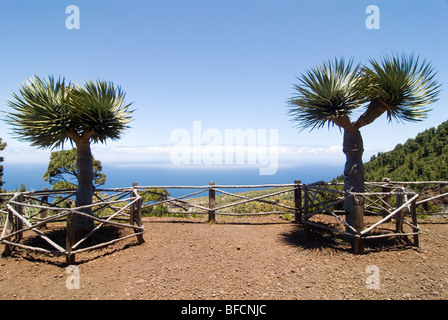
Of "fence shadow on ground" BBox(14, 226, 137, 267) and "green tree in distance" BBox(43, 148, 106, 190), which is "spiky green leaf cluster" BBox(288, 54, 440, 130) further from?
"green tree in distance" BBox(43, 148, 106, 190)

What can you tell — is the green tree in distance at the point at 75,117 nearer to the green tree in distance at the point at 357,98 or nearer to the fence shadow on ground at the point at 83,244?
the fence shadow on ground at the point at 83,244

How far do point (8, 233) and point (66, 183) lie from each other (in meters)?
8.07

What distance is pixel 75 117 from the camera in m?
6.49

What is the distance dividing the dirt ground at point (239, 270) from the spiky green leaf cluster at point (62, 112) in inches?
120

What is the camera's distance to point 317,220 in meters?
8.92

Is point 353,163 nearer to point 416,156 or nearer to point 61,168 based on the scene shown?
point 61,168

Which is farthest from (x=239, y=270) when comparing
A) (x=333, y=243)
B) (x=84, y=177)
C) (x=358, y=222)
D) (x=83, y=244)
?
(x=84, y=177)

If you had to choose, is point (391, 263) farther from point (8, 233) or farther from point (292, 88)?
point (8, 233)

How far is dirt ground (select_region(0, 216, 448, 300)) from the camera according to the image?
4.22 meters

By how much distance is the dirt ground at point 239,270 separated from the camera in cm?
422

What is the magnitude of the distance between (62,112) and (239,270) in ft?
19.5

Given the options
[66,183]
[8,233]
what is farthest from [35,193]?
[66,183]

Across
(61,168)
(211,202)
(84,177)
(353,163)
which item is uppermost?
(353,163)
